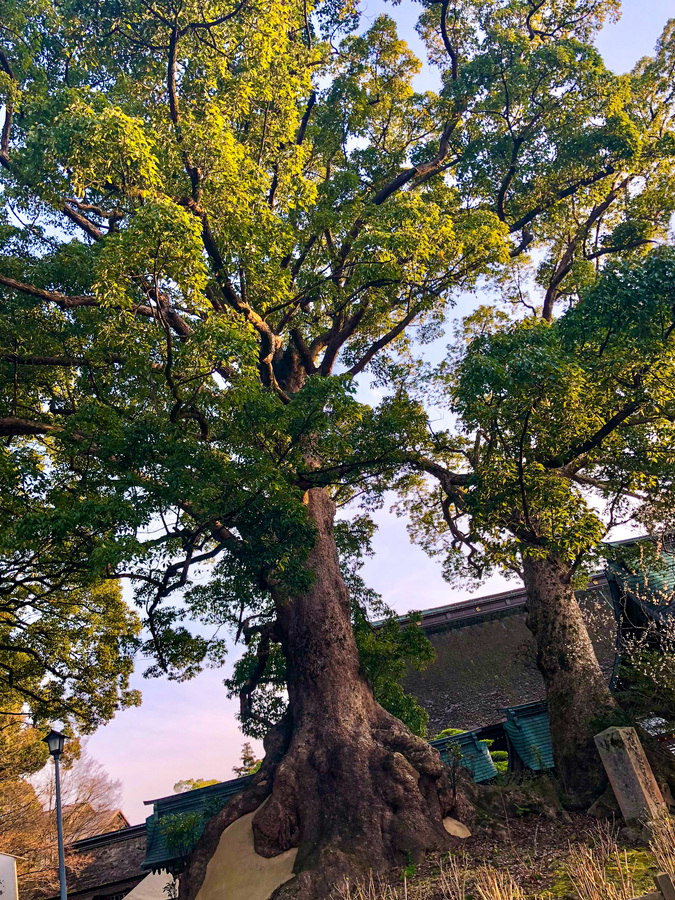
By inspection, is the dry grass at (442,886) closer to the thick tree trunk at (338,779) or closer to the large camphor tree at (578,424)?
the thick tree trunk at (338,779)

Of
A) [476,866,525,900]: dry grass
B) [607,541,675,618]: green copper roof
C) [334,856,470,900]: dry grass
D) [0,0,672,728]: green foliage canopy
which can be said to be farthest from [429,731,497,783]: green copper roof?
[476,866,525,900]: dry grass

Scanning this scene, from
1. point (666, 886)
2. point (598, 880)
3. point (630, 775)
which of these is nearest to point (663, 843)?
point (598, 880)

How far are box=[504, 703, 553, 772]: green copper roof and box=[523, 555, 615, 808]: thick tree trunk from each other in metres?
3.25

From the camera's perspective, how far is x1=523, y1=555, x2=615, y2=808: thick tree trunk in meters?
9.78

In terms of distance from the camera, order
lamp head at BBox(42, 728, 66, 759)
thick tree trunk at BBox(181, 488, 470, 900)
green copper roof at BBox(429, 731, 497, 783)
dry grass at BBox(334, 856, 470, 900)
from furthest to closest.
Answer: green copper roof at BBox(429, 731, 497, 783)
lamp head at BBox(42, 728, 66, 759)
thick tree trunk at BBox(181, 488, 470, 900)
dry grass at BBox(334, 856, 470, 900)

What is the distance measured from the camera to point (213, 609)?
472 inches

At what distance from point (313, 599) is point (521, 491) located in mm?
4135

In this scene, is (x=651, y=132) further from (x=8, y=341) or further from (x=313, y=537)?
(x=8, y=341)

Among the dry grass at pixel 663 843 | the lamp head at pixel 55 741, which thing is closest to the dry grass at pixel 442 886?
the dry grass at pixel 663 843

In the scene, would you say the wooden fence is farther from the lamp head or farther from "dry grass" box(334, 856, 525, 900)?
the lamp head

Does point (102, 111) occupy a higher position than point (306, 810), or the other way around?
point (102, 111)

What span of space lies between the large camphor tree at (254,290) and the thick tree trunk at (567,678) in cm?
252

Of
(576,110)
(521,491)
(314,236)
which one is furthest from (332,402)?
(576,110)

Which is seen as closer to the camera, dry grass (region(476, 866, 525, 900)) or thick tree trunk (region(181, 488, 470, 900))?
dry grass (region(476, 866, 525, 900))
